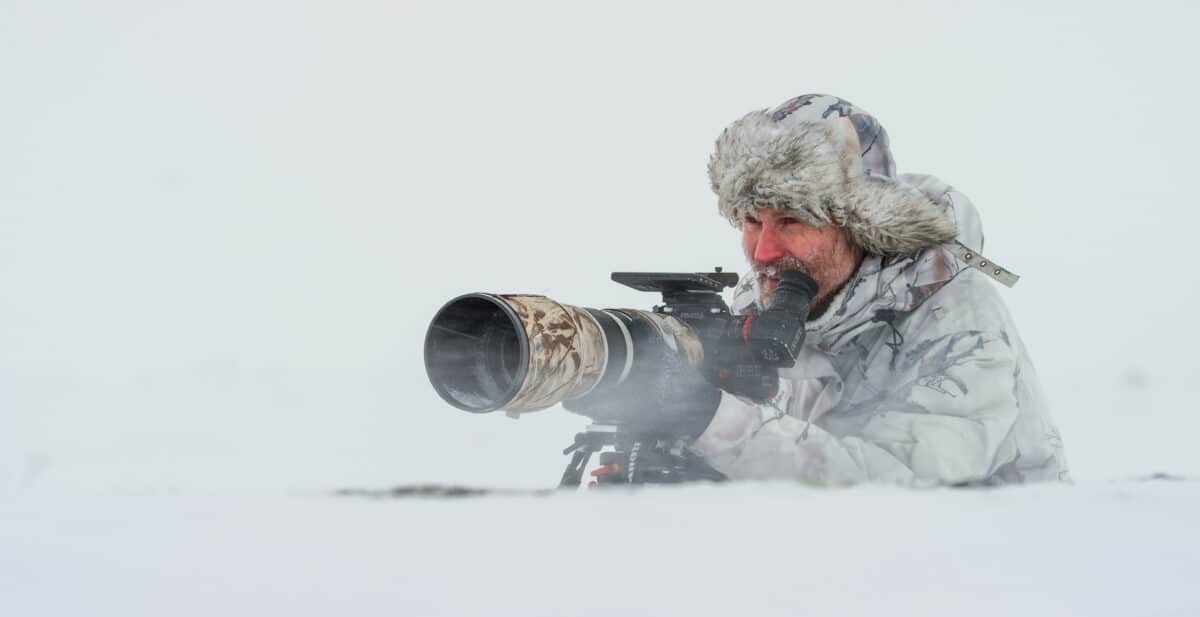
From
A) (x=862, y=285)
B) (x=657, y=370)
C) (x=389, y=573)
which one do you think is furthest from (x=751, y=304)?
(x=389, y=573)

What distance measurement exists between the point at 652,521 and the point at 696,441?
58 centimetres

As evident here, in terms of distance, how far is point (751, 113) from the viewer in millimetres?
1873

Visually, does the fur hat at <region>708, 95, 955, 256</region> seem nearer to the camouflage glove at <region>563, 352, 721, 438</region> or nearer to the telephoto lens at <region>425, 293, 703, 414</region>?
the camouflage glove at <region>563, 352, 721, 438</region>

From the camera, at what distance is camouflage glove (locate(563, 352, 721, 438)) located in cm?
137

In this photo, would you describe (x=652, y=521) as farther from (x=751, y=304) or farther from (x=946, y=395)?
(x=751, y=304)

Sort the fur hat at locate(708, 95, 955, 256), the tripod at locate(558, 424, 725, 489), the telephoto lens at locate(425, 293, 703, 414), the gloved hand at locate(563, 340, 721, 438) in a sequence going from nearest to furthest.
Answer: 1. the telephoto lens at locate(425, 293, 703, 414)
2. the gloved hand at locate(563, 340, 721, 438)
3. the tripod at locate(558, 424, 725, 489)
4. the fur hat at locate(708, 95, 955, 256)

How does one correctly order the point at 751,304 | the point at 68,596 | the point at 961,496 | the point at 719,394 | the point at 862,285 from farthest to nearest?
the point at 751,304
the point at 862,285
the point at 719,394
the point at 961,496
the point at 68,596

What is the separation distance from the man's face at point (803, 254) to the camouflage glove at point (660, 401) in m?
0.38

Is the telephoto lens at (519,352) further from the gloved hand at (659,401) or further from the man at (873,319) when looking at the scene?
the man at (873,319)

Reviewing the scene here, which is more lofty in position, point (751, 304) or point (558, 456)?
point (751, 304)

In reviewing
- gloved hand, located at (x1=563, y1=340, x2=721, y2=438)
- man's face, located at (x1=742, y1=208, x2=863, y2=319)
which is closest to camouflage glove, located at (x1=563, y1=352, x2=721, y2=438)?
gloved hand, located at (x1=563, y1=340, x2=721, y2=438)

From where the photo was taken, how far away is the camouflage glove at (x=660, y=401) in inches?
53.8

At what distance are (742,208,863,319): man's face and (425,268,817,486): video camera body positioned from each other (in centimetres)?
14

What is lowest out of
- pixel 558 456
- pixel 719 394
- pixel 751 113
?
pixel 558 456
